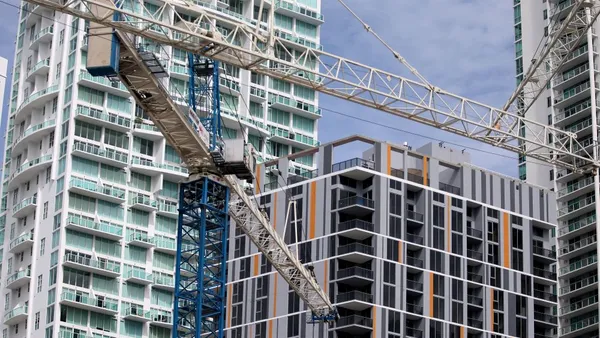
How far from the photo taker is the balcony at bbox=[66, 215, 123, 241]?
15888 cm

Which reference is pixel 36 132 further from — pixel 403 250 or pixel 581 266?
pixel 581 266

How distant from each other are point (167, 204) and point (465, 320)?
114ft

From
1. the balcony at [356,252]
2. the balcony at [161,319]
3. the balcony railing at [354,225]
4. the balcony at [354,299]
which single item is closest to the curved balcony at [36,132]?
the balcony at [161,319]

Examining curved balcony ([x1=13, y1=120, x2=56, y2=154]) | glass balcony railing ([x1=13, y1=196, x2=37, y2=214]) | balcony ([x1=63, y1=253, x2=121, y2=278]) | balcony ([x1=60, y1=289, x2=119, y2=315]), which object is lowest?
balcony ([x1=60, y1=289, x2=119, y2=315])

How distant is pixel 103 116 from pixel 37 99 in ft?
27.7

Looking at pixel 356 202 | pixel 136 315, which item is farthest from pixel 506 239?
pixel 136 315

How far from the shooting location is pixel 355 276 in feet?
486

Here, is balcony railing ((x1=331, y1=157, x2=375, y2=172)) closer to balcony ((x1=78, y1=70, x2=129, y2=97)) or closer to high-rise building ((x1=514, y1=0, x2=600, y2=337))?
balcony ((x1=78, y1=70, x2=129, y2=97))

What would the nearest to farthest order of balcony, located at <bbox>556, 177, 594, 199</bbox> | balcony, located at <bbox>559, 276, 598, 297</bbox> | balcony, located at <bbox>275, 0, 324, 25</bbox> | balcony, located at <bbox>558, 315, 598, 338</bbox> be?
balcony, located at <bbox>558, 315, 598, 338</bbox>, balcony, located at <bbox>559, 276, 598, 297</bbox>, balcony, located at <bbox>275, 0, 324, 25</bbox>, balcony, located at <bbox>556, 177, 594, 199</bbox>

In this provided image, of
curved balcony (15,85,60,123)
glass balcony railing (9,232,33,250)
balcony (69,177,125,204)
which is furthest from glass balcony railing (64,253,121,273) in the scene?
curved balcony (15,85,60,123)

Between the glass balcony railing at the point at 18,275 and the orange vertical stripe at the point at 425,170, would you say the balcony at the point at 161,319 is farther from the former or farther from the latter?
the orange vertical stripe at the point at 425,170

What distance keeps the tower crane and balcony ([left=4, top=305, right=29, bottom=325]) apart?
104 ft

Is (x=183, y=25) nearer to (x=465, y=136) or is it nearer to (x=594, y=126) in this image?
(x=465, y=136)

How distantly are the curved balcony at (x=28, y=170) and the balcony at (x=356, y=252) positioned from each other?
34.5 metres
